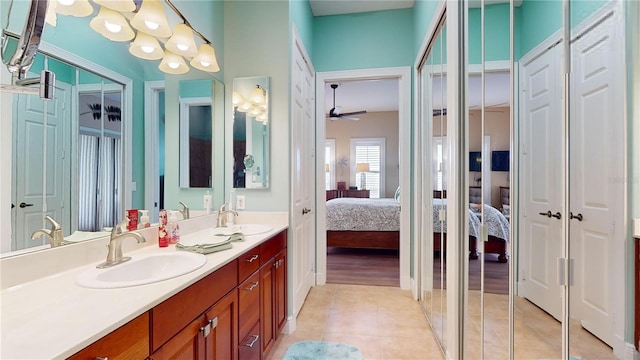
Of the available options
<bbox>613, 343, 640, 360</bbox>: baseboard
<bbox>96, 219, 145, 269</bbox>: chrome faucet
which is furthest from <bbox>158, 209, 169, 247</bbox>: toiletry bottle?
<bbox>613, 343, 640, 360</bbox>: baseboard

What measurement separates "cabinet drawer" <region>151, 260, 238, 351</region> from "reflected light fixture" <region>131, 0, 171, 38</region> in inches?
52.3

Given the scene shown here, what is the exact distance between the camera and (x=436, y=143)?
2.14 meters

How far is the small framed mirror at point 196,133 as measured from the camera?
1.93 metres

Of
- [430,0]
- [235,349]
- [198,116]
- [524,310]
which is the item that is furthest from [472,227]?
[198,116]

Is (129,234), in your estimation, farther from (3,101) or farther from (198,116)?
(198,116)

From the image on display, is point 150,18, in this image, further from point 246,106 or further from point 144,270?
point 144,270

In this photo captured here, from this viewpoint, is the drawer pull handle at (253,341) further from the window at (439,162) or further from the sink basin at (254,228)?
the window at (439,162)

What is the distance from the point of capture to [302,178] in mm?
2605

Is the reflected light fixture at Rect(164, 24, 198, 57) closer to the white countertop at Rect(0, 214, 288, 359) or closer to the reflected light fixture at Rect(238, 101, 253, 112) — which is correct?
the reflected light fixture at Rect(238, 101, 253, 112)

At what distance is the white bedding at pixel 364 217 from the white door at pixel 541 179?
10.2 feet

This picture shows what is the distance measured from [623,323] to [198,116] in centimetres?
230

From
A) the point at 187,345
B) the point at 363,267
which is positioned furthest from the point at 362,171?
the point at 187,345

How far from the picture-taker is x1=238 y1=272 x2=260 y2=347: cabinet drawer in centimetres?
138

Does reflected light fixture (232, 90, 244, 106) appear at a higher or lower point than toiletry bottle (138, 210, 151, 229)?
higher
